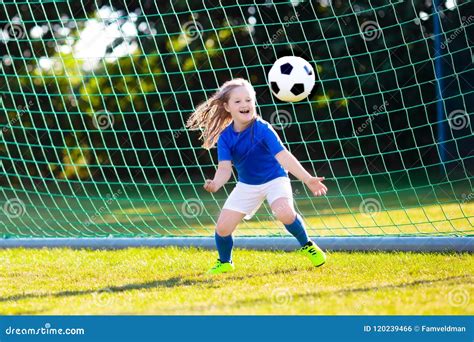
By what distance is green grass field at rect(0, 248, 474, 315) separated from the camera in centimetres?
330

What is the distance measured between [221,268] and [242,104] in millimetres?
857

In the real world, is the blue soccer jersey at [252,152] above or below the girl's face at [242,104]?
Answer: below

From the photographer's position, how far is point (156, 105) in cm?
1089

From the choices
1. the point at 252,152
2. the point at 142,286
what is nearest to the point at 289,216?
the point at 252,152

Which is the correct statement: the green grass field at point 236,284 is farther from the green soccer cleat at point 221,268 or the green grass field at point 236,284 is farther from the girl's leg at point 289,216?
the girl's leg at point 289,216

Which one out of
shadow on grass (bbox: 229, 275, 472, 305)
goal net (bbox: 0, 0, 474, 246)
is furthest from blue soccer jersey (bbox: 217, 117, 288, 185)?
goal net (bbox: 0, 0, 474, 246)

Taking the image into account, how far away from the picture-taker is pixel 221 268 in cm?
425

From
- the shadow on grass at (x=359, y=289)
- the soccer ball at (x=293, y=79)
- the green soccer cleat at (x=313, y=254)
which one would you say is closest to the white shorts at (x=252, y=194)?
the green soccer cleat at (x=313, y=254)

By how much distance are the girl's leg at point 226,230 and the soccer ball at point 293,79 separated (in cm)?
69

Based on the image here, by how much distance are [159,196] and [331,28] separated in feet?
10.2

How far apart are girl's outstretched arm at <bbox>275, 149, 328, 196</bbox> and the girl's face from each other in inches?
10.0

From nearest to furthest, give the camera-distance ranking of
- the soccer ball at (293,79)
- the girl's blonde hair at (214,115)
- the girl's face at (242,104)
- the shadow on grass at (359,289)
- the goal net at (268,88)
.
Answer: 1. the shadow on grass at (359,289)
2. the girl's face at (242,104)
3. the girl's blonde hair at (214,115)
4. the soccer ball at (293,79)
5. the goal net at (268,88)

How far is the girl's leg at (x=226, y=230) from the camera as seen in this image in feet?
14.0

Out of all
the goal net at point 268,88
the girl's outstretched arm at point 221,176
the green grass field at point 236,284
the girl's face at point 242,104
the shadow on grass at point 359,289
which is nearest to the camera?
the green grass field at point 236,284
